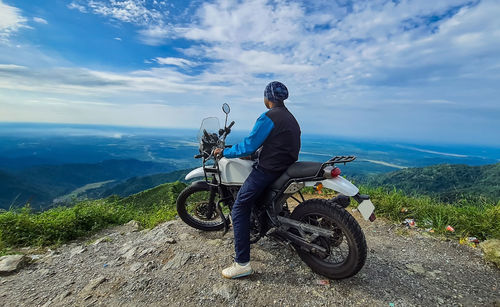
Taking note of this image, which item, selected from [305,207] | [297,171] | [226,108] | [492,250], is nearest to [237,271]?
[305,207]

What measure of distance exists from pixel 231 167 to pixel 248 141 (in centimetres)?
78

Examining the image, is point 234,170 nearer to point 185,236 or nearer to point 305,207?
point 305,207

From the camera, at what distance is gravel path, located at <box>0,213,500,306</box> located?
280 cm

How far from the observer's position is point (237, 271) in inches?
123

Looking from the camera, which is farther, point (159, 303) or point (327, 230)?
point (327, 230)

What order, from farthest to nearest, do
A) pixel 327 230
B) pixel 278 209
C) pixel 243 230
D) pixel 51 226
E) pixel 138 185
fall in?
pixel 138 185
pixel 51 226
pixel 278 209
pixel 243 230
pixel 327 230

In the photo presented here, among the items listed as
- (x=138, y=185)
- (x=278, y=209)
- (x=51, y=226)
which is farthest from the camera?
(x=138, y=185)

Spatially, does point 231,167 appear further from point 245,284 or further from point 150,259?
point 150,259

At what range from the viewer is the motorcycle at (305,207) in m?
2.83

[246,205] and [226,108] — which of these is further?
[226,108]

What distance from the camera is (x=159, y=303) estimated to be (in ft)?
8.95

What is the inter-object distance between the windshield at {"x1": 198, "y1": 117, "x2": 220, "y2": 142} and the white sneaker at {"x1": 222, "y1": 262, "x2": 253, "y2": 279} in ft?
7.04

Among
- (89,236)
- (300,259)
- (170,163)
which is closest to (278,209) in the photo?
(300,259)

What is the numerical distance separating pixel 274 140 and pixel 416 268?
2903 mm
